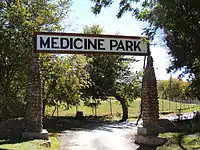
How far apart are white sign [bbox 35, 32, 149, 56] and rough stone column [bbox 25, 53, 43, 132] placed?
1552mm

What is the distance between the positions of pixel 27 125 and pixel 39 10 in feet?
34.0

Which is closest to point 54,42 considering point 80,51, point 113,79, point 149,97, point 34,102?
point 80,51

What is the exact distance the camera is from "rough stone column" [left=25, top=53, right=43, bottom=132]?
16.0 m

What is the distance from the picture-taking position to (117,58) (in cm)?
4206

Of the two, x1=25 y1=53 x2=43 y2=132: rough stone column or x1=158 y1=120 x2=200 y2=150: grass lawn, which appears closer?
x1=158 y1=120 x2=200 y2=150: grass lawn

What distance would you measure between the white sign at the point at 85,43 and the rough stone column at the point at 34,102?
1552mm

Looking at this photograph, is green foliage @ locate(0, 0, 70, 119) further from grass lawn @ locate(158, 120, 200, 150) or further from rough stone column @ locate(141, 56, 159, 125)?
grass lawn @ locate(158, 120, 200, 150)

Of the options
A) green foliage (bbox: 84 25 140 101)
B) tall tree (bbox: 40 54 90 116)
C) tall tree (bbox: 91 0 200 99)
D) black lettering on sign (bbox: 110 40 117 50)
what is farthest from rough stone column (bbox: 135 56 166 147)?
green foliage (bbox: 84 25 140 101)

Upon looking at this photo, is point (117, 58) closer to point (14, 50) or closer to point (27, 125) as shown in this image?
point (14, 50)

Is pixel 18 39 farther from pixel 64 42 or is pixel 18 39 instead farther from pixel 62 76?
pixel 64 42

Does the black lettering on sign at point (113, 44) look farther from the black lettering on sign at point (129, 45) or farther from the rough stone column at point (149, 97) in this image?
the rough stone column at point (149, 97)

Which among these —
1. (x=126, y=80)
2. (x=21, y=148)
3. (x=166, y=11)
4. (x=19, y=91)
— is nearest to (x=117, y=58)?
(x=126, y=80)

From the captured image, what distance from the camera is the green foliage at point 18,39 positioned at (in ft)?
72.9

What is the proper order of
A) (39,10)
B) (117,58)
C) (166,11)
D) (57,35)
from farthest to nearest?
1. (117,58)
2. (39,10)
3. (57,35)
4. (166,11)
